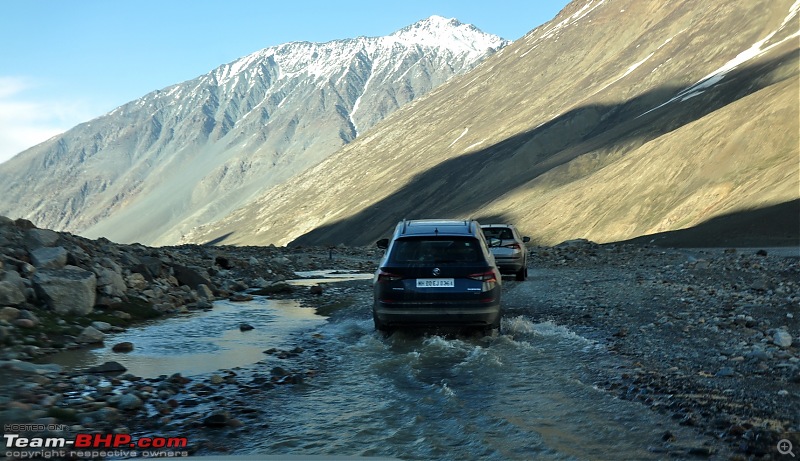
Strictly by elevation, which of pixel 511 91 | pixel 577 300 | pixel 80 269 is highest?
pixel 511 91

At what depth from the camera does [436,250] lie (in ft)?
34.6

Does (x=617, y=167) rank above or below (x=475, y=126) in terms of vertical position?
below

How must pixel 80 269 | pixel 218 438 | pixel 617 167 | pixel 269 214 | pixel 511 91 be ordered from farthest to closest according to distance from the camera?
1. pixel 269 214
2. pixel 511 91
3. pixel 617 167
4. pixel 80 269
5. pixel 218 438

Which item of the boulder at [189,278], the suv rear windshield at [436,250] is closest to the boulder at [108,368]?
the suv rear windshield at [436,250]

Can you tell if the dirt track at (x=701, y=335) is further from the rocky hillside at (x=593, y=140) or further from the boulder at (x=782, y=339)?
the rocky hillside at (x=593, y=140)

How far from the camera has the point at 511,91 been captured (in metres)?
136

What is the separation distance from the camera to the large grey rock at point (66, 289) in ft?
40.8

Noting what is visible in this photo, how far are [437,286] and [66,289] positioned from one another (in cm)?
703

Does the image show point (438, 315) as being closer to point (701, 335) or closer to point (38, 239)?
point (701, 335)

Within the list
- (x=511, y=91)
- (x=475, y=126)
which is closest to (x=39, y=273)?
(x=475, y=126)

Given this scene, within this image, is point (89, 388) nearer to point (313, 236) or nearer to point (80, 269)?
point (80, 269)

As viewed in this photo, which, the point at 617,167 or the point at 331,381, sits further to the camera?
the point at 617,167

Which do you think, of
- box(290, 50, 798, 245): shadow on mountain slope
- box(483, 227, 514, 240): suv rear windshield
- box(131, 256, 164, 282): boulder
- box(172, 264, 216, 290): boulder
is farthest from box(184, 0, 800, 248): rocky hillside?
box(131, 256, 164, 282): boulder

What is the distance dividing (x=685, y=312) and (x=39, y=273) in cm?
1170
